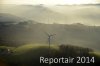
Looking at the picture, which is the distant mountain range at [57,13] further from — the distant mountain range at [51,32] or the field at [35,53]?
the field at [35,53]

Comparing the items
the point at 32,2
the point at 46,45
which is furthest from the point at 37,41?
the point at 32,2

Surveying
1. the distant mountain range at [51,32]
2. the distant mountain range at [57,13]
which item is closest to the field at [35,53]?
the distant mountain range at [51,32]

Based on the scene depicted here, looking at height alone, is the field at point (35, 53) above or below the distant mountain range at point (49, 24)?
below

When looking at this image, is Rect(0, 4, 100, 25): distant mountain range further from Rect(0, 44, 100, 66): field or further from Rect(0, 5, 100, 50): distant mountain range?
Rect(0, 44, 100, 66): field

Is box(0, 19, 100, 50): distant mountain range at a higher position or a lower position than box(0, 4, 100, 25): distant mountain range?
lower

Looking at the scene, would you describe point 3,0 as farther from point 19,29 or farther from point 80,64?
point 80,64

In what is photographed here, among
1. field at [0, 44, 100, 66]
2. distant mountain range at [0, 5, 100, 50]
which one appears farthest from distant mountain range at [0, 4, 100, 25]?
field at [0, 44, 100, 66]

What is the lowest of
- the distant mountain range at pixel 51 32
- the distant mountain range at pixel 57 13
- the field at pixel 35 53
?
the field at pixel 35 53

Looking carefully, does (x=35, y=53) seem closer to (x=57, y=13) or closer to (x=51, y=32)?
(x=51, y=32)

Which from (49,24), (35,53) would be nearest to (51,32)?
(49,24)
